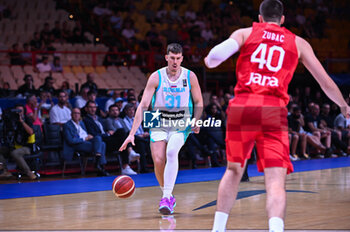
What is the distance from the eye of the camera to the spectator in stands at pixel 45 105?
12.5 metres

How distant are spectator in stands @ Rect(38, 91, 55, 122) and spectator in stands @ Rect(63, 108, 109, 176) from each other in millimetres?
1216

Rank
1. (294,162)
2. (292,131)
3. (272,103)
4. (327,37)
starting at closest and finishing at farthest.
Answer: (272,103), (294,162), (292,131), (327,37)

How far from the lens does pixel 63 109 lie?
12211 millimetres

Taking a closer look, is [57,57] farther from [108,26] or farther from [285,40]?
[285,40]

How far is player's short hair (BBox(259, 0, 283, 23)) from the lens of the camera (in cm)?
406

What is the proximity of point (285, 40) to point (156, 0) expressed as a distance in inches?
706

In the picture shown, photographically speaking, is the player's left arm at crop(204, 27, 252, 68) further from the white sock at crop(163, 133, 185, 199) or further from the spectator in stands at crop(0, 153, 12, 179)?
the spectator in stands at crop(0, 153, 12, 179)

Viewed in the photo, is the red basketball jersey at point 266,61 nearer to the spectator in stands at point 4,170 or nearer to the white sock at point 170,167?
the white sock at point 170,167

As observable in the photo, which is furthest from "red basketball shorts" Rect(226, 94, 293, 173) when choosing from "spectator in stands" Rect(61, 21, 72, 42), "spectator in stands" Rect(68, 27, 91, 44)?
"spectator in stands" Rect(68, 27, 91, 44)

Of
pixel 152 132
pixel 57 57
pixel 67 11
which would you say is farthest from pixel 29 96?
pixel 67 11

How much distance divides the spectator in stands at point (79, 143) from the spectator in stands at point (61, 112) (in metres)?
0.64

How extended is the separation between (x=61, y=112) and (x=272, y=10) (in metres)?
8.68

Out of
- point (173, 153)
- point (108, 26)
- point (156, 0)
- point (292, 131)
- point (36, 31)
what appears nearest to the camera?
point (173, 153)

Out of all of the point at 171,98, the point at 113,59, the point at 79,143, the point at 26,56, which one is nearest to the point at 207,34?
the point at 113,59
